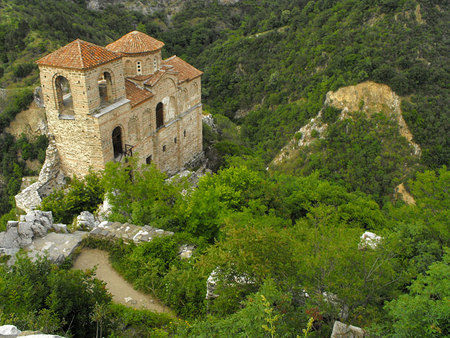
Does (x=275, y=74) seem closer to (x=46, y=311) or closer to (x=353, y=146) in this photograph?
(x=353, y=146)

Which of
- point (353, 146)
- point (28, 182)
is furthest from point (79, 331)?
point (353, 146)

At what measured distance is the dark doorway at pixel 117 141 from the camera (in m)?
22.5

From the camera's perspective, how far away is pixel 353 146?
39.9m

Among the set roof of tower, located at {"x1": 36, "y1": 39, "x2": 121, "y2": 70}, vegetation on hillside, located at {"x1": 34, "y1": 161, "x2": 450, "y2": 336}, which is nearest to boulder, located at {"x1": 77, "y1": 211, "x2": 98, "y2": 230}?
vegetation on hillside, located at {"x1": 34, "y1": 161, "x2": 450, "y2": 336}

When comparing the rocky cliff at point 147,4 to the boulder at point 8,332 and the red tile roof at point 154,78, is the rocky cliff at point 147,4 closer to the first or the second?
the red tile roof at point 154,78

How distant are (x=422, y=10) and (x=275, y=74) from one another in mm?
19442

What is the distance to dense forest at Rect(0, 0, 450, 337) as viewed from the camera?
9.31 m

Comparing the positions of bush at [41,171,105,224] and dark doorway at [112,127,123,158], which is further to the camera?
dark doorway at [112,127,123,158]

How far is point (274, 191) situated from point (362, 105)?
955 inches

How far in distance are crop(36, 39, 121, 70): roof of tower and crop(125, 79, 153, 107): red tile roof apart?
310 centimetres

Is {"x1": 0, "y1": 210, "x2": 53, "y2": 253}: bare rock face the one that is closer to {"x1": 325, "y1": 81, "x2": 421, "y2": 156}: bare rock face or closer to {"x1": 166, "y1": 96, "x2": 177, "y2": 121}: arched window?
{"x1": 166, "y1": 96, "x2": 177, "y2": 121}: arched window

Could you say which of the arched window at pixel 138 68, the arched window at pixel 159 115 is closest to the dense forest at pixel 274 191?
the arched window at pixel 159 115

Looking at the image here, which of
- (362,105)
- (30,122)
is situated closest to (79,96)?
(30,122)

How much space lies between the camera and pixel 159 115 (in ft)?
86.0
